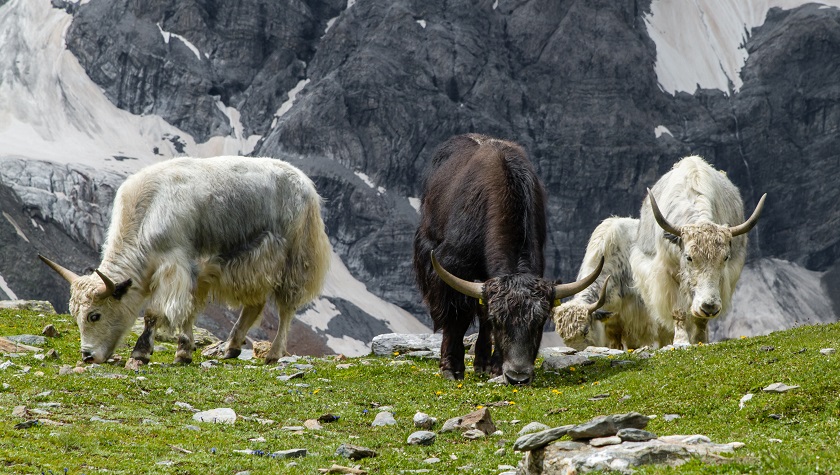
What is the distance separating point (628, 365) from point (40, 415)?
8.26 m

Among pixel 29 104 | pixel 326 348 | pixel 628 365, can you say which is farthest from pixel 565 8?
pixel 628 365

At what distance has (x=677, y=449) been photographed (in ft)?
23.4

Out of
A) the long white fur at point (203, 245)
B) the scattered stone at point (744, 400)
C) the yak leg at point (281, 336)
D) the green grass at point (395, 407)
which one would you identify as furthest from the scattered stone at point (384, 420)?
the yak leg at point (281, 336)

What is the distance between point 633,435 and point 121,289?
10.4 metres

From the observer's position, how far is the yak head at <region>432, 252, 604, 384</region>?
42.0 feet

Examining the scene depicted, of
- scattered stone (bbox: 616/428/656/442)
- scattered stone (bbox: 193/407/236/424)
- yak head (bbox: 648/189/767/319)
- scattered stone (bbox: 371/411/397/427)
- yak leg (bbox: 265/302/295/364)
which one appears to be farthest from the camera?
yak leg (bbox: 265/302/295/364)

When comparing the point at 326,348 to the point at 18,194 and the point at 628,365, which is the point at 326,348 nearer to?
the point at 18,194

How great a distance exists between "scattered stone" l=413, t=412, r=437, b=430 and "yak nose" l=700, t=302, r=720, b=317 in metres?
6.44

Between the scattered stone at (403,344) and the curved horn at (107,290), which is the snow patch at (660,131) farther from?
the curved horn at (107,290)

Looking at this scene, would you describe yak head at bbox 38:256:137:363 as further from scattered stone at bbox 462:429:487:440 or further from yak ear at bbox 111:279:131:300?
scattered stone at bbox 462:429:487:440

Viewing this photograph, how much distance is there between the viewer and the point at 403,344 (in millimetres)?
19359

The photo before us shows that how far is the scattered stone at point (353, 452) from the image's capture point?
30.0ft

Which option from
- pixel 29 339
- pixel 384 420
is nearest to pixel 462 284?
pixel 384 420

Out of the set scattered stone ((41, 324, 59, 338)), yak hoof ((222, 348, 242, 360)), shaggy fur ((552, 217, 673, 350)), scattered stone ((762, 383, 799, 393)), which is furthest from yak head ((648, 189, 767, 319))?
scattered stone ((41, 324, 59, 338))
